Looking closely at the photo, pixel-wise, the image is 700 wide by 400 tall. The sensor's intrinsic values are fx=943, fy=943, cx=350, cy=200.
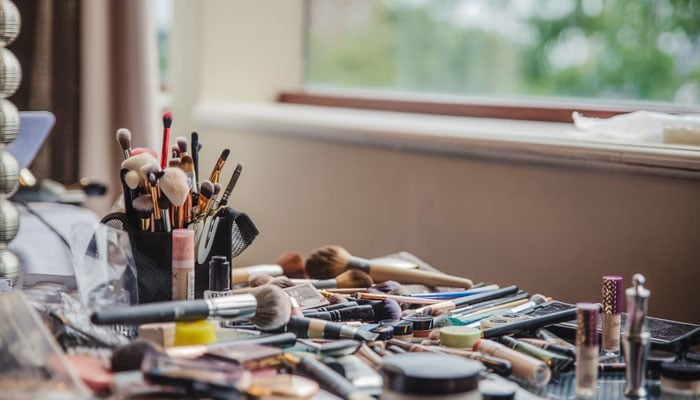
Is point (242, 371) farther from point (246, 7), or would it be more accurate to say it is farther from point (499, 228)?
point (246, 7)

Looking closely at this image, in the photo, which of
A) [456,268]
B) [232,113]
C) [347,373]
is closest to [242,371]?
[347,373]

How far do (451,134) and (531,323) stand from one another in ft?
2.54

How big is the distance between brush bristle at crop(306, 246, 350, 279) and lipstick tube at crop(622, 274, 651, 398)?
1.64 feet

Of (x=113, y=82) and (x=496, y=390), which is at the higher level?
(x=113, y=82)

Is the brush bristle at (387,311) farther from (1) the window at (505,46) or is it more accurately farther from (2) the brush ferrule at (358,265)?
(1) the window at (505,46)

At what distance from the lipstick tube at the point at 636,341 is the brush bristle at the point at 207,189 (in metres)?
0.48

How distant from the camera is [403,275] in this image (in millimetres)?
1331

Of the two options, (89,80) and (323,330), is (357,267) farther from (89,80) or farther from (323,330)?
(89,80)

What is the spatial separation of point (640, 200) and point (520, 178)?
0.25 m

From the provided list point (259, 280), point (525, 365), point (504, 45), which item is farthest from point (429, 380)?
point (504, 45)

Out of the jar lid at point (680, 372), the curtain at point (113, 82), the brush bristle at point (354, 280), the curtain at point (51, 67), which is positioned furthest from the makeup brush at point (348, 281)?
the curtain at point (51, 67)

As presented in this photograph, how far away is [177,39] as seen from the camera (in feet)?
8.34

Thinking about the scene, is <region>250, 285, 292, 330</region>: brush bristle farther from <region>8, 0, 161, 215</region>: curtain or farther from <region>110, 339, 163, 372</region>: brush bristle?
<region>8, 0, 161, 215</region>: curtain

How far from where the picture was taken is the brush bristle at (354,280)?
1.27 metres
